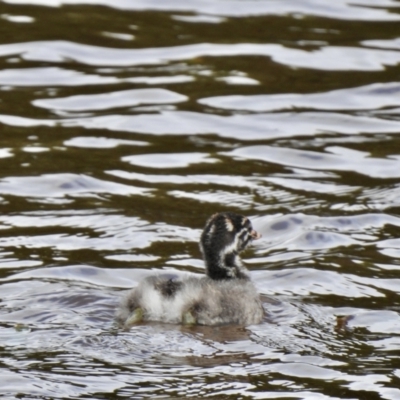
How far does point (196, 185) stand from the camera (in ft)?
36.4

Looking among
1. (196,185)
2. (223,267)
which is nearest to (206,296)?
(223,267)

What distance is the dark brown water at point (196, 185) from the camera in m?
7.38

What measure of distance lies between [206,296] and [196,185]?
3.09 m

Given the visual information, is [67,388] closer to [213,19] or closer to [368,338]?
[368,338]

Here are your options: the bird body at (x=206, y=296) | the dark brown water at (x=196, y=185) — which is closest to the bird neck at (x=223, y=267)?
the bird body at (x=206, y=296)

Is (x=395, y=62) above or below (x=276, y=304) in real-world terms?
above

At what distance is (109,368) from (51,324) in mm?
895

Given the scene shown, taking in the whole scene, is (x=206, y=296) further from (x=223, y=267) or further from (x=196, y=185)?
(x=196, y=185)

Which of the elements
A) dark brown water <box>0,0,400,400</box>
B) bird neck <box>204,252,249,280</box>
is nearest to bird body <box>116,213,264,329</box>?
bird neck <box>204,252,249,280</box>

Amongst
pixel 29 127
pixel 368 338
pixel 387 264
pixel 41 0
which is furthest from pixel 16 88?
pixel 368 338

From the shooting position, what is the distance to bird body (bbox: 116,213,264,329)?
8023mm

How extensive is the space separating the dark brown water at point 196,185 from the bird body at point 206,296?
4.7 inches

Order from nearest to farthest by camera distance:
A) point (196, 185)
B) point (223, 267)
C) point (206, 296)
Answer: point (206, 296) < point (223, 267) < point (196, 185)

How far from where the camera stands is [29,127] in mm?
12383
